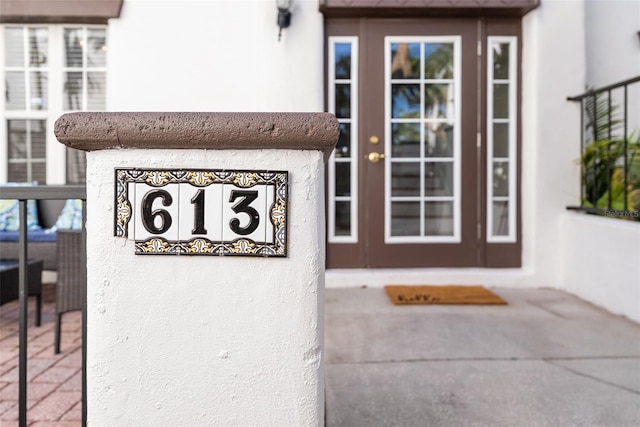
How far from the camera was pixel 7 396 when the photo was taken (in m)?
2.14

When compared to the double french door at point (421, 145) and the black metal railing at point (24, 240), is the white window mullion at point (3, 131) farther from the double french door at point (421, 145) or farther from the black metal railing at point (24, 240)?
the black metal railing at point (24, 240)

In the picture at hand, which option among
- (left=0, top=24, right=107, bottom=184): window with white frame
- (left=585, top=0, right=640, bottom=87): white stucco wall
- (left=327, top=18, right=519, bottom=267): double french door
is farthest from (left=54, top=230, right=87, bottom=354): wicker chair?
(left=585, top=0, right=640, bottom=87): white stucco wall

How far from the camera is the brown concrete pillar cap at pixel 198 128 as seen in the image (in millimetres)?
1099

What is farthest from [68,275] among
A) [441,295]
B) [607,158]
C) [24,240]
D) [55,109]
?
[607,158]

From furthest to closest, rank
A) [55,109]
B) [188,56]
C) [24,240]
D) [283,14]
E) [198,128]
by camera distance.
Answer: [55,109], [188,56], [283,14], [24,240], [198,128]

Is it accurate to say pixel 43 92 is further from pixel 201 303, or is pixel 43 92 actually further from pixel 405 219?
pixel 201 303

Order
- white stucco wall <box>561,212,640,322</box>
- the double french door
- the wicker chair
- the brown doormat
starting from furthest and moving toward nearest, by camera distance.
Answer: the double french door, the brown doormat, white stucco wall <box>561,212,640,322</box>, the wicker chair

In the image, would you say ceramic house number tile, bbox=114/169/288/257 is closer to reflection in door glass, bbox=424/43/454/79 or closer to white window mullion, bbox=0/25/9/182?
reflection in door glass, bbox=424/43/454/79

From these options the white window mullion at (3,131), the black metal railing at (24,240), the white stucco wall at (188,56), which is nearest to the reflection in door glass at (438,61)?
the white stucco wall at (188,56)

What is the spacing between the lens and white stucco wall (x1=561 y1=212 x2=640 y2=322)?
10.2 ft

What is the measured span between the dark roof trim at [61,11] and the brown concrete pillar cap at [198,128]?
340 cm

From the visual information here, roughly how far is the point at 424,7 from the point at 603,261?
2.52 m

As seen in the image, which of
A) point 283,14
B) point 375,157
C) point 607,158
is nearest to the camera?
point 607,158

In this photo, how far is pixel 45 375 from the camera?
2340 mm
